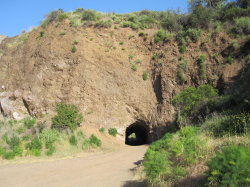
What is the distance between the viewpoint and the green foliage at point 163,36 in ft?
74.0

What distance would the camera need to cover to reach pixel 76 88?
20.3m

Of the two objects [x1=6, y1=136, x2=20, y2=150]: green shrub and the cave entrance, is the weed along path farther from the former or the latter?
the cave entrance

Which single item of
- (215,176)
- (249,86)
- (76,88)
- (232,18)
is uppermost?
(232,18)

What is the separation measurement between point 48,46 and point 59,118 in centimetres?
965

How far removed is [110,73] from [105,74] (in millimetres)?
481

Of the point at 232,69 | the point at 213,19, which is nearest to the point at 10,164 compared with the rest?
the point at 232,69

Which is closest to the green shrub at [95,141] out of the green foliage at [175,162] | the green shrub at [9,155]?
the green shrub at [9,155]

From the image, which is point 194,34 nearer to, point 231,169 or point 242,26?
point 242,26

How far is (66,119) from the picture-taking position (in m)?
16.4

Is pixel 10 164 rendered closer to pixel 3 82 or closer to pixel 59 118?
pixel 59 118

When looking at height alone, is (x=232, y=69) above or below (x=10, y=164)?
above

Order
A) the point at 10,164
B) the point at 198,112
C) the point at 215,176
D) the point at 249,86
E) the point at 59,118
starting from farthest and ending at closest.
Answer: the point at 59,118
the point at 198,112
the point at 10,164
the point at 249,86
the point at 215,176

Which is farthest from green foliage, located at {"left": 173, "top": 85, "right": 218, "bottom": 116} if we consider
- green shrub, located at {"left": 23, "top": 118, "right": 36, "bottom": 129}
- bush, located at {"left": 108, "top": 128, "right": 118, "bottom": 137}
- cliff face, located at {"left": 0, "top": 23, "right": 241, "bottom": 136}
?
green shrub, located at {"left": 23, "top": 118, "right": 36, "bottom": 129}

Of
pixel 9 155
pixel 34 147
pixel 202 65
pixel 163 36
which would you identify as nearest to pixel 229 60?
pixel 202 65
